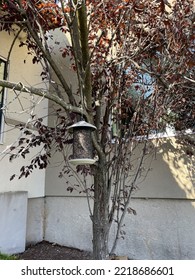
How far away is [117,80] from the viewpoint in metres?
5.15

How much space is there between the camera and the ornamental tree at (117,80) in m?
4.54

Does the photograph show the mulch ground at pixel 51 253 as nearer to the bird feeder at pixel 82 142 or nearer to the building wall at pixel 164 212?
the building wall at pixel 164 212

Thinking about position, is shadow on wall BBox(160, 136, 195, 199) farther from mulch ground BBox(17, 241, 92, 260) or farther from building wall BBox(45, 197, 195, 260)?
mulch ground BBox(17, 241, 92, 260)

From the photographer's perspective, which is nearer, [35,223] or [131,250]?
[131,250]

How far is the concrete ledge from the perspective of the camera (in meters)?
6.75

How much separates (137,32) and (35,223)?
5.76 m

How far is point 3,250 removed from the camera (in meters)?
6.69

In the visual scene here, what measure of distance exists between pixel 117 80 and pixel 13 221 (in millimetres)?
4421

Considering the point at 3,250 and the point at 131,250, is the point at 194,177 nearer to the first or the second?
the point at 131,250

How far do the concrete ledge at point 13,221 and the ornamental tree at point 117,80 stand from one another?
2.07 m

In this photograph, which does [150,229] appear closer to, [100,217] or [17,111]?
[100,217]

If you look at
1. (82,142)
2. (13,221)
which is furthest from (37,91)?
(13,221)
